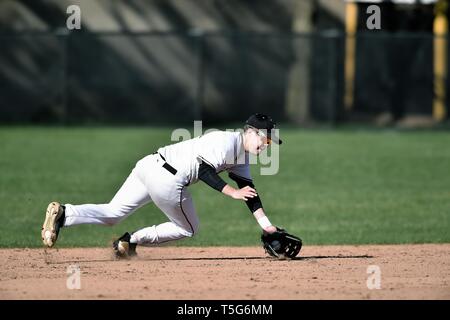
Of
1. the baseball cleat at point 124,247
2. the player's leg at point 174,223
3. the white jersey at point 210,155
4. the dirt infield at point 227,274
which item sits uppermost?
the white jersey at point 210,155

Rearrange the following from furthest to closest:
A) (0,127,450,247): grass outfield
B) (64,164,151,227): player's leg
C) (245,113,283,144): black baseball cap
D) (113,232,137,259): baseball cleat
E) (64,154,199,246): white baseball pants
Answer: (0,127,450,247): grass outfield < (113,232,137,259): baseball cleat < (64,164,151,227): player's leg < (64,154,199,246): white baseball pants < (245,113,283,144): black baseball cap

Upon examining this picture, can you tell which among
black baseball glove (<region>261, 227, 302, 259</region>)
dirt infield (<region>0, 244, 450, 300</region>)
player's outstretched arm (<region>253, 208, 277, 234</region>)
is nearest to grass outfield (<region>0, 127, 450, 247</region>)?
dirt infield (<region>0, 244, 450, 300</region>)

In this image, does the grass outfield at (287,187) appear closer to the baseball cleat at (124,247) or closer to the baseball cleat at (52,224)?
the baseball cleat at (124,247)

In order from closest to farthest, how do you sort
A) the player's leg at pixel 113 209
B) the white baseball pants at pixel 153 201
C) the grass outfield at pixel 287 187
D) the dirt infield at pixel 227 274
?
the dirt infield at pixel 227 274 < the white baseball pants at pixel 153 201 < the player's leg at pixel 113 209 < the grass outfield at pixel 287 187

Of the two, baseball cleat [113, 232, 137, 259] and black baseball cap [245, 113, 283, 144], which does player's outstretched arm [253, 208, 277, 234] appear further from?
baseball cleat [113, 232, 137, 259]

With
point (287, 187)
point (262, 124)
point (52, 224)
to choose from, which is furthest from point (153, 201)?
point (287, 187)

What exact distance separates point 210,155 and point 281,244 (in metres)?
1.20

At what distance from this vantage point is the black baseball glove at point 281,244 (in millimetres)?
9047

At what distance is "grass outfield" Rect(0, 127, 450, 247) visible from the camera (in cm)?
1226

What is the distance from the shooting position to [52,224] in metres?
8.79

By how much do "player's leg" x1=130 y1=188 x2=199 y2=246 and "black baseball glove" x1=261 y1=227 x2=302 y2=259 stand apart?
0.67m

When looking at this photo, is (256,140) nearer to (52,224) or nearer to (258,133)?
(258,133)

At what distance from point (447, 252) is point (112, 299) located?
435 centimetres

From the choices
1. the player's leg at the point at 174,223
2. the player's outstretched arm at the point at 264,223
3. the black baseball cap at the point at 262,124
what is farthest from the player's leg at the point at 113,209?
the black baseball cap at the point at 262,124
